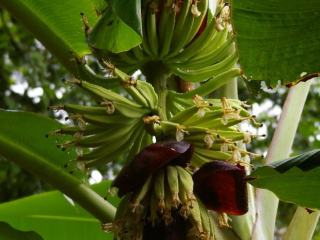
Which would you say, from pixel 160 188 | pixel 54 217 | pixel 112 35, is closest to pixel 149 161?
pixel 160 188

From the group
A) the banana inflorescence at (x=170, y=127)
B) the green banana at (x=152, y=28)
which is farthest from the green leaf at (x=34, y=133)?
the green banana at (x=152, y=28)

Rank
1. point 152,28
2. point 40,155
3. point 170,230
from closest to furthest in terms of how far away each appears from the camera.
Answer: point 170,230
point 152,28
point 40,155

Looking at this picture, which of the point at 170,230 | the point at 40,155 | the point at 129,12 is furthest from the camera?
the point at 40,155

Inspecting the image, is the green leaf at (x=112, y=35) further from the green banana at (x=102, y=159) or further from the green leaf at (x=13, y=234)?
the green leaf at (x=13, y=234)

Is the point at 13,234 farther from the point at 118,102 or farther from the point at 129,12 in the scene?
the point at 129,12

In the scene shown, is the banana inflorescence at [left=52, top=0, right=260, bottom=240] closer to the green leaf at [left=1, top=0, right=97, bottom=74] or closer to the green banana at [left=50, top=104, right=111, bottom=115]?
the green banana at [left=50, top=104, right=111, bottom=115]

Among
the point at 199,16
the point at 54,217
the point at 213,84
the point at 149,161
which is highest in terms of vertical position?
→ the point at 199,16

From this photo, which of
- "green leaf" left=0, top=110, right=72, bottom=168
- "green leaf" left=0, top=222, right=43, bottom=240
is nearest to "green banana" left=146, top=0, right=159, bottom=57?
"green leaf" left=0, top=110, right=72, bottom=168

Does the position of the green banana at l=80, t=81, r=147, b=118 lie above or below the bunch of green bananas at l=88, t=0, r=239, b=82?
below
